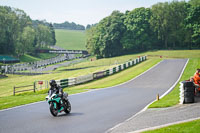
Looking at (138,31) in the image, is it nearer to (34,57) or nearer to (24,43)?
(24,43)

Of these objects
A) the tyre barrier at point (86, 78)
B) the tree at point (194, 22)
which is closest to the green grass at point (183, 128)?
the tyre barrier at point (86, 78)

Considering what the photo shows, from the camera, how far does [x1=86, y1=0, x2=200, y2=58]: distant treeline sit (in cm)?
9494

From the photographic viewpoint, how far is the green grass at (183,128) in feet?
29.3

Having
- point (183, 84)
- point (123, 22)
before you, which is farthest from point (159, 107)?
point (123, 22)

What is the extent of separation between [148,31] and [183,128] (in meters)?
93.3

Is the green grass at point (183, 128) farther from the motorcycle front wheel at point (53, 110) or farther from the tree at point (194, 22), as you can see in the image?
the tree at point (194, 22)

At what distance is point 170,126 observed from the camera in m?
9.85

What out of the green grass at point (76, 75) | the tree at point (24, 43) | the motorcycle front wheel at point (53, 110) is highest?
the tree at point (24, 43)

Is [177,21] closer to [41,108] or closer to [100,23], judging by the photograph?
[100,23]

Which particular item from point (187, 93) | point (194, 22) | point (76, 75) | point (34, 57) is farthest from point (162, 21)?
point (187, 93)

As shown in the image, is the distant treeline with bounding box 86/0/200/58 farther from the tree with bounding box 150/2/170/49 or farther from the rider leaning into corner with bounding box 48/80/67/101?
the rider leaning into corner with bounding box 48/80/67/101

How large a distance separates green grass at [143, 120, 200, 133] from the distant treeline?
281ft

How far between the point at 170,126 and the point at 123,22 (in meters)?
95.7

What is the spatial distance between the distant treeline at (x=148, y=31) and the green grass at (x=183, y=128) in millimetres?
85709
